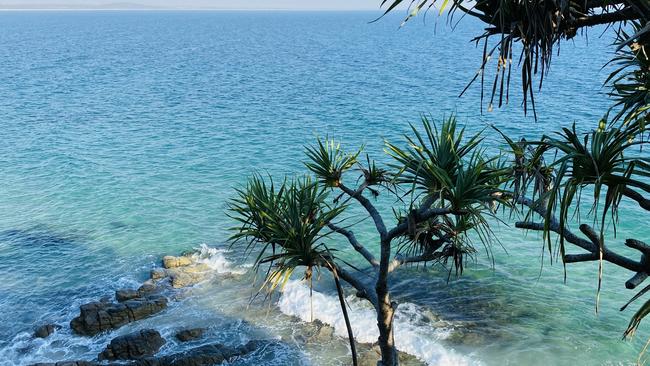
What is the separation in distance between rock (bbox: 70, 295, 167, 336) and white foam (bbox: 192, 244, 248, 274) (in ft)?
9.32

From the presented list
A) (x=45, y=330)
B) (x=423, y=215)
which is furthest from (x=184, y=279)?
(x=423, y=215)

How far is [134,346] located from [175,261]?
5.80m

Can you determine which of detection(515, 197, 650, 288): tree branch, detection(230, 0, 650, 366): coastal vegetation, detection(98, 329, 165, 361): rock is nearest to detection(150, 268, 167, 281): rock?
detection(98, 329, 165, 361): rock

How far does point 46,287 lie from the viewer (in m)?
18.8

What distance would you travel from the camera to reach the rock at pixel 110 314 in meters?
15.8

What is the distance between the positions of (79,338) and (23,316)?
262cm

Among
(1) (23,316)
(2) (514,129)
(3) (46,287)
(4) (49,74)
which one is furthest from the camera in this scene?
(4) (49,74)

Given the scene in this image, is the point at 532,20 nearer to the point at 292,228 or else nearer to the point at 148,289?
the point at 292,228

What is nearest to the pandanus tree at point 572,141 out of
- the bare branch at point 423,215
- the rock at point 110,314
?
the bare branch at point 423,215

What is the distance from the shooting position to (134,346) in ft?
47.3

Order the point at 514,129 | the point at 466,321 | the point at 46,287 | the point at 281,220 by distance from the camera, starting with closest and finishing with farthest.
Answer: the point at 281,220
the point at 466,321
the point at 46,287
the point at 514,129

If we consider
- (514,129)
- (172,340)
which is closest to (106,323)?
(172,340)

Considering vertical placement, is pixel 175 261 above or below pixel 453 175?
below

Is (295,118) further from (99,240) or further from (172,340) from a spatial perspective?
(172,340)
